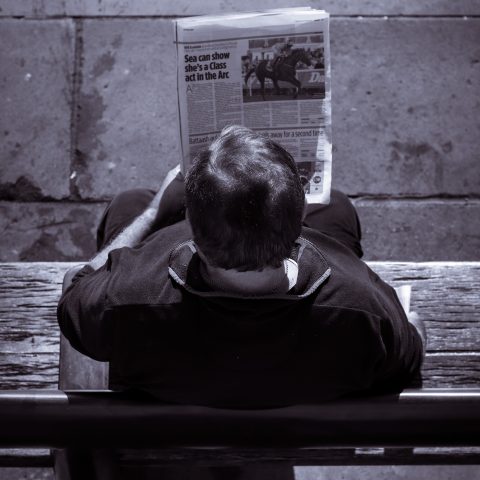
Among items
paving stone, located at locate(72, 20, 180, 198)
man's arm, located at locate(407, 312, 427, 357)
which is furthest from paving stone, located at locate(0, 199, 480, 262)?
man's arm, located at locate(407, 312, 427, 357)

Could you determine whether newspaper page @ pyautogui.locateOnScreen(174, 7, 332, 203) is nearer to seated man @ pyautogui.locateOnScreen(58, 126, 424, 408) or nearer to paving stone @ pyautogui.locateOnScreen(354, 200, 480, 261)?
seated man @ pyautogui.locateOnScreen(58, 126, 424, 408)

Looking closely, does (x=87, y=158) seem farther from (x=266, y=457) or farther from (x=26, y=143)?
(x=266, y=457)

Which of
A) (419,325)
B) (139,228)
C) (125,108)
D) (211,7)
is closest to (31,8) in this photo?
(125,108)

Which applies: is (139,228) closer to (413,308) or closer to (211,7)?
(413,308)

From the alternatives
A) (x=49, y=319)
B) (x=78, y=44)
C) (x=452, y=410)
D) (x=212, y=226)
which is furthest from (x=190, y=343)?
(x=78, y=44)

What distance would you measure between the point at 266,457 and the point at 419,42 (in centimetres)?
198

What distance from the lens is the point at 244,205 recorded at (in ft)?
3.92

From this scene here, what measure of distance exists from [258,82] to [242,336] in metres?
0.80

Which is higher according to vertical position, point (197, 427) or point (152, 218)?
point (152, 218)

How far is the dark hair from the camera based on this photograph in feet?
3.93

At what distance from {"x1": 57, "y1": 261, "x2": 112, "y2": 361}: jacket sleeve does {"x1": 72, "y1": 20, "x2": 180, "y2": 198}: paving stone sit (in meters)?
1.35

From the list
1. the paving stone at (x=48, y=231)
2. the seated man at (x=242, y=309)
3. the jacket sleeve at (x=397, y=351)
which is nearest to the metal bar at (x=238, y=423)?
the seated man at (x=242, y=309)

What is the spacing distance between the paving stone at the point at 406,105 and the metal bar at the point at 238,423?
6.34ft

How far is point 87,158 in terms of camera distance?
2.91 metres
